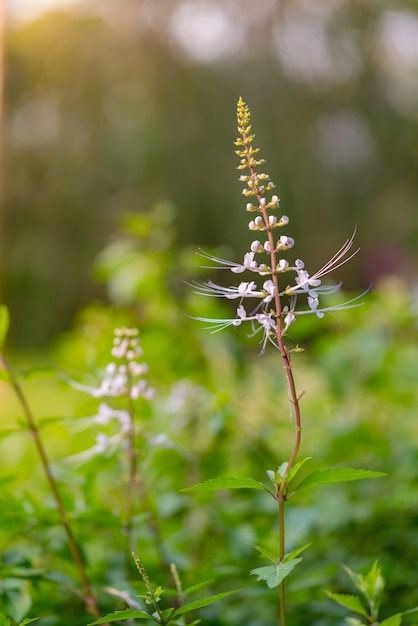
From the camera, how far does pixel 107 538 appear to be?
148cm

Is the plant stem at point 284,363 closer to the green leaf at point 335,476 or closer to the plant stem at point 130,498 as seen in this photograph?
the green leaf at point 335,476

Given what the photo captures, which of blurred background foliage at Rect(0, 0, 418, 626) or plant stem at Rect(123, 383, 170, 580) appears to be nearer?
plant stem at Rect(123, 383, 170, 580)

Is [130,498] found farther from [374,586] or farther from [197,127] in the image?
[197,127]

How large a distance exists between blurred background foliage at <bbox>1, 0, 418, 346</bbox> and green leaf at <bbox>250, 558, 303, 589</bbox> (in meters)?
6.28

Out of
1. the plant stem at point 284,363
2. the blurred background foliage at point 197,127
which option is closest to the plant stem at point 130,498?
the plant stem at point 284,363

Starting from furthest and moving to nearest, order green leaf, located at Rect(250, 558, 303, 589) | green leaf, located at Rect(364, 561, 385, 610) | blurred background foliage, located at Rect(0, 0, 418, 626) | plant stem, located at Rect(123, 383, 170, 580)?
1. blurred background foliage, located at Rect(0, 0, 418, 626)
2. plant stem, located at Rect(123, 383, 170, 580)
3. green leaf, located at Rect(364, 561, 385, 610)
4. green leaf, located at Rect(250, 558, 303, 589)

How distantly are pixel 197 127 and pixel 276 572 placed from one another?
757 cm

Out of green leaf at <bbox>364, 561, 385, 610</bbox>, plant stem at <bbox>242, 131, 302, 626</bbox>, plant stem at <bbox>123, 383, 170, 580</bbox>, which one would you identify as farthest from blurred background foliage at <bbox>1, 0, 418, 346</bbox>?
plant stem at <bbox>242, 131, 302, 626</bbox>

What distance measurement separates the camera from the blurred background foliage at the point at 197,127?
7059 mm

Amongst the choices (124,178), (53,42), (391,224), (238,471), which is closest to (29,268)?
(124,178)

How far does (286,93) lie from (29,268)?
11.7 ft

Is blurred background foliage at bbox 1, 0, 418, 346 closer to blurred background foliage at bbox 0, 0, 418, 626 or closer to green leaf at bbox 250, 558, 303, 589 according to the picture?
blurred background foliage at bbox 0, 0, 418, 626

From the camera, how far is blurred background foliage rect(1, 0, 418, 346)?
706cm

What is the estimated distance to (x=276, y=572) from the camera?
2.34 ft
